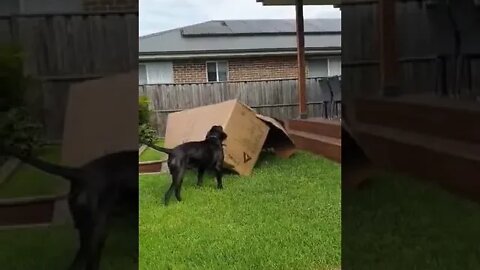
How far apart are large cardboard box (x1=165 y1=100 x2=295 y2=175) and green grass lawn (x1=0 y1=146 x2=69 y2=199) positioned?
3.56 m

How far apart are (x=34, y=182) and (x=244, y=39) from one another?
428cm

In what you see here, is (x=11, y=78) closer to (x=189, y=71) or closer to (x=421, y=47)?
(x=421, y=47)

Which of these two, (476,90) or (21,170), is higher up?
(476,90)

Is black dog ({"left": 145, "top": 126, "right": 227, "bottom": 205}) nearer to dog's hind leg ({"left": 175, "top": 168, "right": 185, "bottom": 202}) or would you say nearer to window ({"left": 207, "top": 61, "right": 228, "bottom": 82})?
dog's hind leg ({"left": 175, "top": 168, "right": 185, "bottom": 202})

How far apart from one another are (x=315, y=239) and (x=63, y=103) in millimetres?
2005

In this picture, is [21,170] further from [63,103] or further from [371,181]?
[371,181]

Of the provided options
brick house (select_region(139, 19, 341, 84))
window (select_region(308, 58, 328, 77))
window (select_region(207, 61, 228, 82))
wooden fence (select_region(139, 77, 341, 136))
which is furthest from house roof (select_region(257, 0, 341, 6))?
window (select_region(207, 61, 228, 82))

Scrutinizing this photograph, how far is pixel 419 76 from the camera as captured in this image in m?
1.20

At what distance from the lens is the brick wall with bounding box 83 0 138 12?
1117 millimetres

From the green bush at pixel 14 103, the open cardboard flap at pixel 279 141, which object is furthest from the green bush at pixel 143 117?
the open cardboard flap at pixel 279 141

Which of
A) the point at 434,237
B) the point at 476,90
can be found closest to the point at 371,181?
the point at 434,237

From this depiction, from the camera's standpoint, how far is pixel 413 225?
1.29 metres

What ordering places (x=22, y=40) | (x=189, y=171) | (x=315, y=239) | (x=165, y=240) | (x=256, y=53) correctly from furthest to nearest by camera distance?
(x=256, y=53)
(x=189, y=171)
(x=165, y=240)
(x=315, y=239)
(x=22, y=40)

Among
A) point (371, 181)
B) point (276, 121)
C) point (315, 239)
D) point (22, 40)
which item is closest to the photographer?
point (22, 40)
